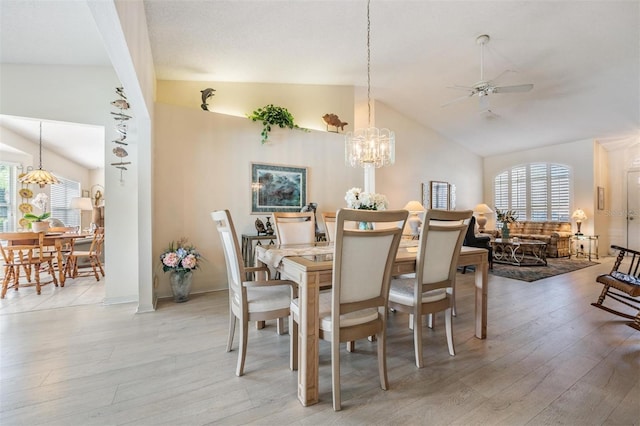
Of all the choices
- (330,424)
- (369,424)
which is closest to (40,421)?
(330,424)

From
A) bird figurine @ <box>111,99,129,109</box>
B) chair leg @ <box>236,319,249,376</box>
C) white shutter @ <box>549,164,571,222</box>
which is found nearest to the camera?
chair leg @ <box>236,319,249,376</box>

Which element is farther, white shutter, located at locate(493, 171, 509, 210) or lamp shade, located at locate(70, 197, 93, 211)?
white shutter, located at locate(493, 171, 509, 210)

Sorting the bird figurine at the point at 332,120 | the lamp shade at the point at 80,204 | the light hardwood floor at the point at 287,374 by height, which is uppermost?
the bird figurine at the point at 332,120

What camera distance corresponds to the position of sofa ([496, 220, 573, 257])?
22.3 ft

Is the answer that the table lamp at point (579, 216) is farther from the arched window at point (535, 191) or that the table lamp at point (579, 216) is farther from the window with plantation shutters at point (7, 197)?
the window with plantation shutters at point (7, 197)

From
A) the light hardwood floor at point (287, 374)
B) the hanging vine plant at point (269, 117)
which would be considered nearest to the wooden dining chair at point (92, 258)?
the light hardwood floor at point (287, 374)

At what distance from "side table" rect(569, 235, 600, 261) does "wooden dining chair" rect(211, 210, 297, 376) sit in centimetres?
820

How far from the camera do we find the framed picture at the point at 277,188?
164 inches

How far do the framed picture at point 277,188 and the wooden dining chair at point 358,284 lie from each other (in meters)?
2.64

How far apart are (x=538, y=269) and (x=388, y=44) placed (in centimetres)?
492

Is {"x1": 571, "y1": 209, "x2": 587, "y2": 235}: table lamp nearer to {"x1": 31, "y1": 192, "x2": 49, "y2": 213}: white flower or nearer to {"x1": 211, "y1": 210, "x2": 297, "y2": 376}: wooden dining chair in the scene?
{"x1": 211, "y1": 210, "x2": 297, "y2": 376}: wooden dining chair

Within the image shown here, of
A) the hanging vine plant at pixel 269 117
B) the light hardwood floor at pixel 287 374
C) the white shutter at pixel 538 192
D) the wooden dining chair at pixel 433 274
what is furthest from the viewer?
the white shutter at pixel 538 192

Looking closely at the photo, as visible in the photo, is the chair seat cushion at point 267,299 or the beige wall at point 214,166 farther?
the beige wall at point 214,166

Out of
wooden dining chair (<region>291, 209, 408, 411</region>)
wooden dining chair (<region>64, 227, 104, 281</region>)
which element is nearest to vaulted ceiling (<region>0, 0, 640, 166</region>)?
wooden dining chair (<region>64, 227, 104, 281</region>)
